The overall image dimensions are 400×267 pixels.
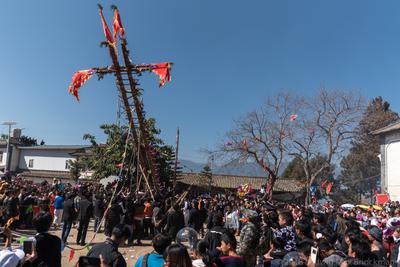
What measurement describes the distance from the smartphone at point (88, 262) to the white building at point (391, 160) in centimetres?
2966

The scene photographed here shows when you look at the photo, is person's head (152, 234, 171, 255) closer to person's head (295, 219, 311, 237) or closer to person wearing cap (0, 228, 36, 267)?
person wearing cap (0, 228, 36, 267)

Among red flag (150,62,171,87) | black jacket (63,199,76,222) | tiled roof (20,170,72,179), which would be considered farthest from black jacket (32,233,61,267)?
tiled roof (20,170,72,179)

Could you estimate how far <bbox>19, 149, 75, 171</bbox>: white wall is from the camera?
47.1m

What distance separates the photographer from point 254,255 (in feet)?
18.1

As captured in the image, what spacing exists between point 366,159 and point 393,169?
22.9m

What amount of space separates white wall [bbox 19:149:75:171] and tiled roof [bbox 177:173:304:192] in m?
16.7

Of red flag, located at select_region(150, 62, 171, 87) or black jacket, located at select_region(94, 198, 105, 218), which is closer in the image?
red flag, located at select_region(150, 62, 171, 87)

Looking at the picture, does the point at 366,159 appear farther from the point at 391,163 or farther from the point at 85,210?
the point at 85,210

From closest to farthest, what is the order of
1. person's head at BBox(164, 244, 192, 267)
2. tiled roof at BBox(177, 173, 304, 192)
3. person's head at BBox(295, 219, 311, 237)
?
person's head at BBox(164, 244, 192, 267) < person's head at BBox(295, 219, 311, 237) < tiled roof at BBox(177, 173, 304, 192)

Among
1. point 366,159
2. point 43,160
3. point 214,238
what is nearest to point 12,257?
point 214,238

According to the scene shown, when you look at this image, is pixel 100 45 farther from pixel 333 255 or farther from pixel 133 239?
pixel 333 255

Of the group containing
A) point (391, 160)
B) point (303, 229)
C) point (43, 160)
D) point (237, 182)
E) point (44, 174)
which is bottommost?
point (303, 229)

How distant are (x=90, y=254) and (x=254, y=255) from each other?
2689mm

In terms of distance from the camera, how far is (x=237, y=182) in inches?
1721
